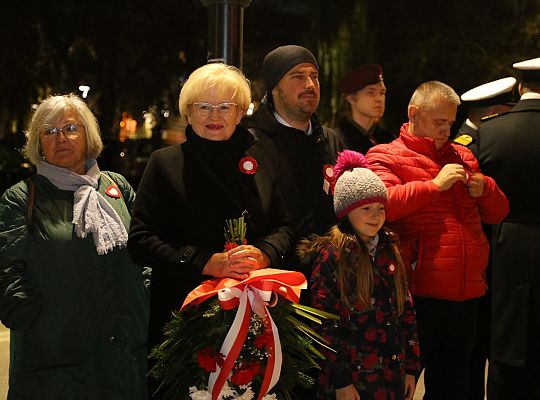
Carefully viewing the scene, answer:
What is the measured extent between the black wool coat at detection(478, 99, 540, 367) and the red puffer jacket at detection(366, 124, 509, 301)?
1.12ft

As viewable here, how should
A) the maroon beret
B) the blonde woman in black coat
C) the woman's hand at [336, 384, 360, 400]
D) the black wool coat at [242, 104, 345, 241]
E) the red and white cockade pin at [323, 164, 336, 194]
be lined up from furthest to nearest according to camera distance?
the maroon beret → the red and white cockade pin at [323, 164, 336, 194] → the black wool coat at [242, 104, 345, 241] → the woman's hand at [336, 384, 360, 400] → the blonde woman in black coat

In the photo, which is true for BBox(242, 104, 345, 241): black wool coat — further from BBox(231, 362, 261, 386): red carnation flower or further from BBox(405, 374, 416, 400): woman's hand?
BBox(231, 362, 261, 386): red carnation flower

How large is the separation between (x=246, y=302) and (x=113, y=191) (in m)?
1.06

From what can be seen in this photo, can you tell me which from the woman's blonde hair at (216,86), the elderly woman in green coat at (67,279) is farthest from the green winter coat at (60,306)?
the woman's blonde hair at (216,86)

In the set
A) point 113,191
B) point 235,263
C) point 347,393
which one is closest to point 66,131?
point 113,191

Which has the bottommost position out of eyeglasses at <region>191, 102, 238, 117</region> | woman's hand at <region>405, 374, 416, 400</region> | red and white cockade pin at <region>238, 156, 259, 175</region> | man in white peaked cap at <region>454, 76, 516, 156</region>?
woman's hand at <region>405, 374, 416, 400</region>

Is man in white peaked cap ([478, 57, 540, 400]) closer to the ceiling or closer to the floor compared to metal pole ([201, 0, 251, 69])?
closer to the floor

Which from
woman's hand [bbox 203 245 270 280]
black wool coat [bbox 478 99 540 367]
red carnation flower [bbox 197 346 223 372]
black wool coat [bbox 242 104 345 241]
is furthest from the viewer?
black wool coat [bbox 478 99 540 367]

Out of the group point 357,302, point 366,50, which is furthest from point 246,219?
point 366,50

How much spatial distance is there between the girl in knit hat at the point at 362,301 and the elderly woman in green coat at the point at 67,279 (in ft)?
2.90

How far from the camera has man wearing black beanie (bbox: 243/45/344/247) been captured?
4566mm

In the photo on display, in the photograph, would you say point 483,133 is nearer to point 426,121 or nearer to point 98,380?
point 426,121

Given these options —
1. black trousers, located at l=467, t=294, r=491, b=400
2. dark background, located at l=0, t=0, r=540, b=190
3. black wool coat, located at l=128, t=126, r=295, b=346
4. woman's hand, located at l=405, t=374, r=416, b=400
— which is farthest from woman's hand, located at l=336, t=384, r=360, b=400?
dark background, located at l=0, t=0, r=540, b=190

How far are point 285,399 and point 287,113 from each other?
165cm
